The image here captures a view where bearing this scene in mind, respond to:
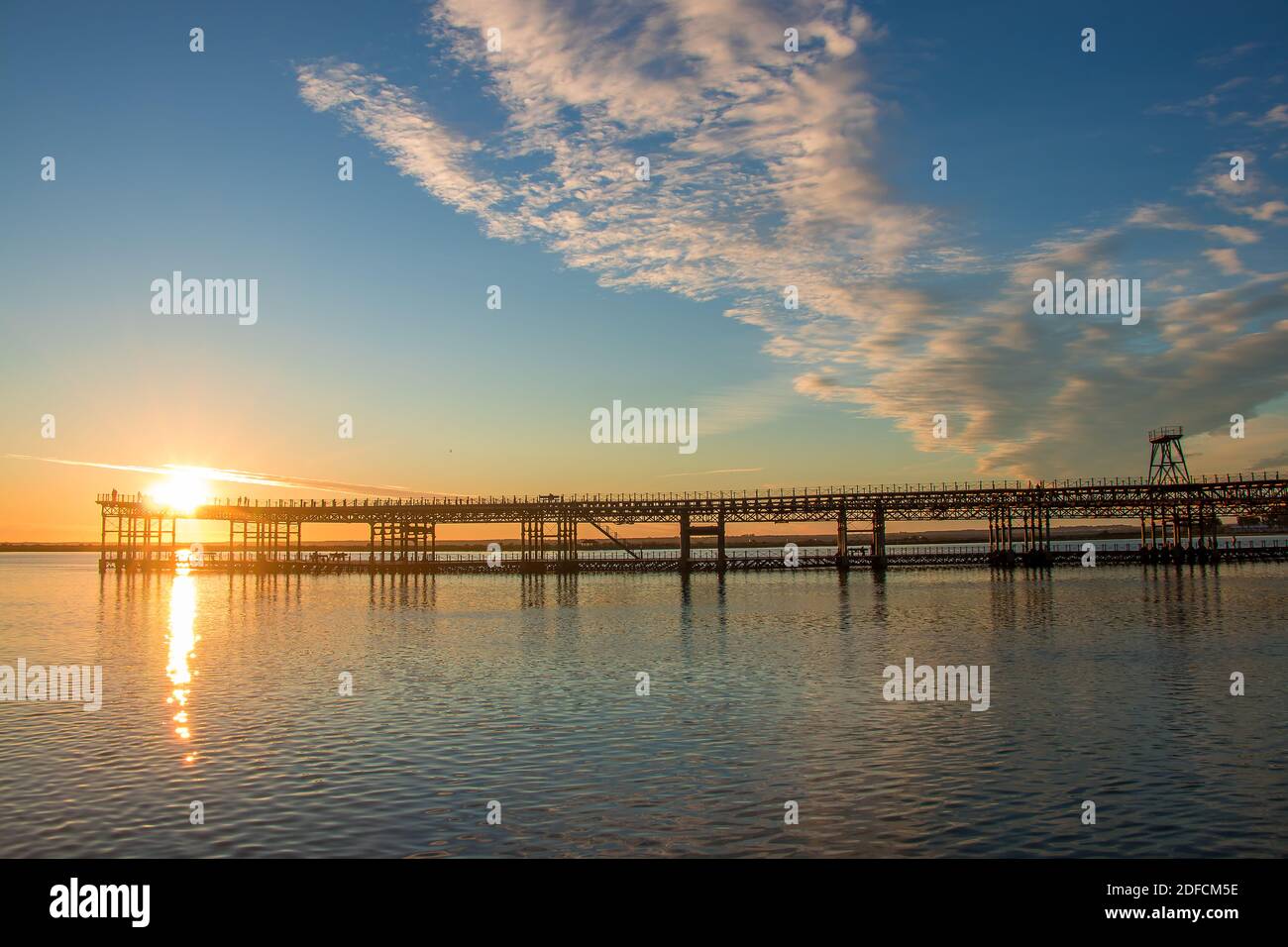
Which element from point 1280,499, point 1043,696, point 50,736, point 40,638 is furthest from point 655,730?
point 1280,499

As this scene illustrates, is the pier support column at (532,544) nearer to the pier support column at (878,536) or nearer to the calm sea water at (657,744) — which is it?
the pier support column at (878,536)

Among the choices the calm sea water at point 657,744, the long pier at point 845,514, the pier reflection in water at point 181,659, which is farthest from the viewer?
A: the long pier at point 845,514

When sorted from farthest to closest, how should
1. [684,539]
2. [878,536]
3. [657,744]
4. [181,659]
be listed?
[684,539]
[878,536]
[181,659]
[657,744]

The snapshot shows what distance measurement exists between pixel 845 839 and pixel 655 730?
905 centimetres

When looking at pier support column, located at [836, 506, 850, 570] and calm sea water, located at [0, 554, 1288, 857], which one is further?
pier support column, located at [836, 506, 850, 570]

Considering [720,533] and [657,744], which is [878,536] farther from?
[657,744]

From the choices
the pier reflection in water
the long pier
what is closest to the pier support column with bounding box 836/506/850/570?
the long pier

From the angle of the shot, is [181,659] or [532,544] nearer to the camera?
[181,659]

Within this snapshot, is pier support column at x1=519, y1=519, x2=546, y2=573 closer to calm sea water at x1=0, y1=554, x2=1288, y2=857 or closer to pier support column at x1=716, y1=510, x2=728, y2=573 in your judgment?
pier support column at x1=716, y1=510, x2=728, y2=573

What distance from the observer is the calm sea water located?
15125 mm

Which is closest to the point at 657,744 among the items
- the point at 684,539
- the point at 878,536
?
the point at 684,539

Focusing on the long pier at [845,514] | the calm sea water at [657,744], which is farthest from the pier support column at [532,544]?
the calm sea water at [657,744]

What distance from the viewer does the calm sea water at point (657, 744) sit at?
15125 mm

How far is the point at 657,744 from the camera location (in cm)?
2166
